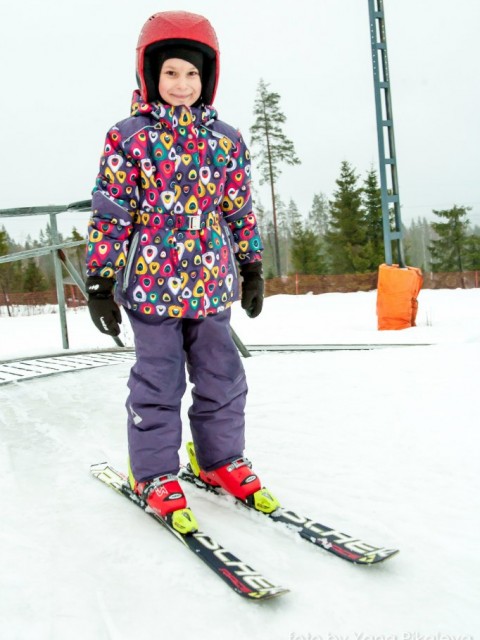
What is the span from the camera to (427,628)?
112 centimetres

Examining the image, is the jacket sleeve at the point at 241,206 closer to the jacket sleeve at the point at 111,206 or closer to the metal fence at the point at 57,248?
the jacket sleeve at the point at 111,206

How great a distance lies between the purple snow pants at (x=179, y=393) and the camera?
1.73 meters

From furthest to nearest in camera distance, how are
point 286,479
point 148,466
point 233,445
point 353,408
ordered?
1. point 353,408
2. point 286,479
3. point 233,445
4. point 148,466

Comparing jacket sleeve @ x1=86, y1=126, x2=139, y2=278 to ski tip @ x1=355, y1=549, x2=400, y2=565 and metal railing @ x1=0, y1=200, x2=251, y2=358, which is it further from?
metal railing @ x1=0, y1=200, x2=251, y2=358

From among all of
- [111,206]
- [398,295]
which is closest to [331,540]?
[111,206]

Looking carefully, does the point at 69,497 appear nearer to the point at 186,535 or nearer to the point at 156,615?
the point at 186,535

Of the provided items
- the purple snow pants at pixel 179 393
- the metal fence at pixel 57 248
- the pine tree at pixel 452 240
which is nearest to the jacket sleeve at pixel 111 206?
the purple snow pants at pixel 179 393

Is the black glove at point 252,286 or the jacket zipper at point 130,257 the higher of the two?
the jacket zipper at point 130,257

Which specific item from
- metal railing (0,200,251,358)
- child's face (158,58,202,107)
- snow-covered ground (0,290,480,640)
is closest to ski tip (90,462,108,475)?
snow-covered ground (0,290,480,640)

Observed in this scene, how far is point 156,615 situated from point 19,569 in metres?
0.40

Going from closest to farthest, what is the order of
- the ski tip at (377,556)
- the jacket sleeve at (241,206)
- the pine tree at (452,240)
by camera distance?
the ski tip at (377,556) → the jacket sleeve at (241,206) → the pine tree at (452,240)

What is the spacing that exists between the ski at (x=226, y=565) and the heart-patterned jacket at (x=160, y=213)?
0.62 metres

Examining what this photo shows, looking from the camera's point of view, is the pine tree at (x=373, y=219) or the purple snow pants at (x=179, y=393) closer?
the purple snow pants at (x=179, y=393)

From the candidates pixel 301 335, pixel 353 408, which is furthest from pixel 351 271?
pixel 353 408
